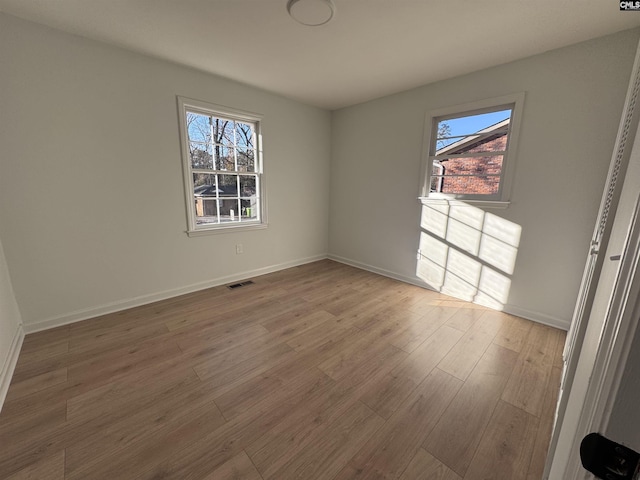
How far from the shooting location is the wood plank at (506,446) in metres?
1.21

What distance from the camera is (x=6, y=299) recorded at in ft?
6.41

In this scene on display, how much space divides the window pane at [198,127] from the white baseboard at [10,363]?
7.60 feet

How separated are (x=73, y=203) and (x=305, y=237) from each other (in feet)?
9.22

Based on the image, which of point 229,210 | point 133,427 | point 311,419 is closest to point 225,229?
point 229,210

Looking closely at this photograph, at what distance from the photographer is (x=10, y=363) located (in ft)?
5.90

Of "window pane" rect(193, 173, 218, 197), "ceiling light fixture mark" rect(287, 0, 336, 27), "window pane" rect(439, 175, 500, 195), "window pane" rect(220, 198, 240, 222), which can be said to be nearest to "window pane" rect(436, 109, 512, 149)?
"window pane" rect(439, 175, 500, 195)

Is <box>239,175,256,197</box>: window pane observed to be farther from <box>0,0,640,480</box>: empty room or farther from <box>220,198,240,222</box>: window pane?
<box>220,198,240,222</box>: window pane

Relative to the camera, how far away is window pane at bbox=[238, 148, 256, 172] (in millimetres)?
3408

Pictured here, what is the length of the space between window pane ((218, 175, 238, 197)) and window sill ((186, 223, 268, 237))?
421 millimetres

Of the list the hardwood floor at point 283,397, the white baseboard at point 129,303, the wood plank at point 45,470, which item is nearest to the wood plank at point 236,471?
the hardwood floor at point 283,397

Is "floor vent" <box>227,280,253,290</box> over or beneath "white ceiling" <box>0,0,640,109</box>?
beneath

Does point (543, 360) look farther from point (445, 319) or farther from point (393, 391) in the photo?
point (393, 391)

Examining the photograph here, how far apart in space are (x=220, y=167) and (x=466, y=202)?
2.92m

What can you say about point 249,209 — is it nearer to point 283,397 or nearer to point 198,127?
point 198,127
